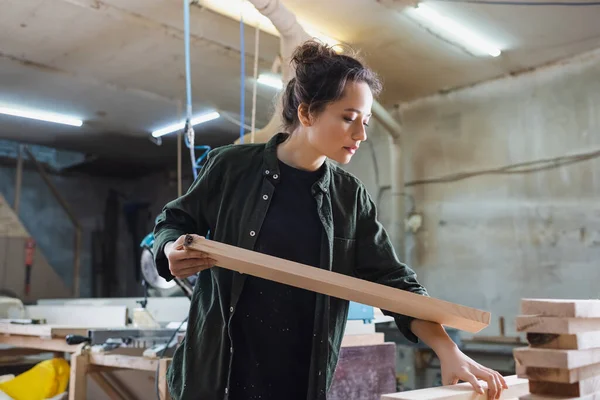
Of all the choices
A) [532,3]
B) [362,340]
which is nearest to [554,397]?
[362,340]

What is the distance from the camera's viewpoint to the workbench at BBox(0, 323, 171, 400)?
2068 mm

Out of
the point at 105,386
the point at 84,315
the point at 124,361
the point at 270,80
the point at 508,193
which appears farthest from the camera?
the point at 270,80

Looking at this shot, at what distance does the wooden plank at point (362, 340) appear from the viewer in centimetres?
192

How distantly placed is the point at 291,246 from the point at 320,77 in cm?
35

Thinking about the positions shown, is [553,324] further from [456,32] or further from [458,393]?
[456,32]

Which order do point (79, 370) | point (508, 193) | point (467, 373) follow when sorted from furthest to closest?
point (508, 193) < point (79, 370) < point (467, 373)

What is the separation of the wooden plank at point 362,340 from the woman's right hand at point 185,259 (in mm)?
1091

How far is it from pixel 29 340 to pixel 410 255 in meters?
2.90

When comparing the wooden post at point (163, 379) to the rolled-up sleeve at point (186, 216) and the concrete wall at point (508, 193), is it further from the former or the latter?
the concrete wall at point (508, 193)

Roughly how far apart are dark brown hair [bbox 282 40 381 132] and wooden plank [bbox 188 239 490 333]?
37 cm

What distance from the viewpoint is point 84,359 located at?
2326mm

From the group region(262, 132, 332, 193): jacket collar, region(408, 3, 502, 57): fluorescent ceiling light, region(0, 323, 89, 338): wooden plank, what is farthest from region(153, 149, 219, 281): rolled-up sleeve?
region(408, 3, 502, 57): fluorescent ceiling light

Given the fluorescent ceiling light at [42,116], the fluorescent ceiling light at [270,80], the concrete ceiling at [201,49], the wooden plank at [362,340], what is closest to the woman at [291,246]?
the wooden plank at [362,340]

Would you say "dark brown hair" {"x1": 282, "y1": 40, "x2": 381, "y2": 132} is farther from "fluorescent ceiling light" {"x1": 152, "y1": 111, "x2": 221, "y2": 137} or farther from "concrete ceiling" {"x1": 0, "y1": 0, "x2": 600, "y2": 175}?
"fluorescent ceiling light" {"x1": 152, "y1": 111, "x2": 221, "y2": 137}
